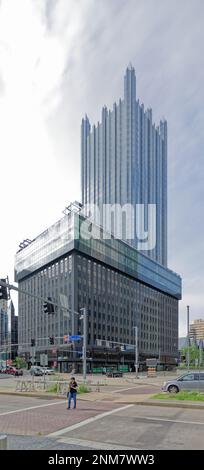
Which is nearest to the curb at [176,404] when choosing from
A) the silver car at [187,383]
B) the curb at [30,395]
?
the curb at [30,395]

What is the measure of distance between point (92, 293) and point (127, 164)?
7237 centimetres

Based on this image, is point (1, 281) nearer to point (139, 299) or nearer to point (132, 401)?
point (132, 401)

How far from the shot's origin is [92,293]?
118000 mm

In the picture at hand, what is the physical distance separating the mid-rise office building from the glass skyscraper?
30.3m

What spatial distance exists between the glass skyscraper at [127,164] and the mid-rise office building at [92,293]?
30300 mm

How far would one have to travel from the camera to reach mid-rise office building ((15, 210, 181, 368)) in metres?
111

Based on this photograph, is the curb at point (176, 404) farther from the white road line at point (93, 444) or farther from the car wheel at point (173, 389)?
the white road line at point (93, 444)

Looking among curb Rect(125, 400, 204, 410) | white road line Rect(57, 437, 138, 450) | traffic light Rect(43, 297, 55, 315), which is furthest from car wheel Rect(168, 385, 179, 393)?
white road line Rect(57, 437, 138, 450)

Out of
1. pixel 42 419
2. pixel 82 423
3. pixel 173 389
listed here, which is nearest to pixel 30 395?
pixel 173 389

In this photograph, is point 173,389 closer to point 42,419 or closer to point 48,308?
point 48,308

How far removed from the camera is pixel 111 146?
18488 centimetres

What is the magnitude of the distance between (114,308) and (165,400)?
105 metres

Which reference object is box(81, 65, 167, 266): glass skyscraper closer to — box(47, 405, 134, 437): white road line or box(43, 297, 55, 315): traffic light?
box(43, 297, 55, 315): traffic light
